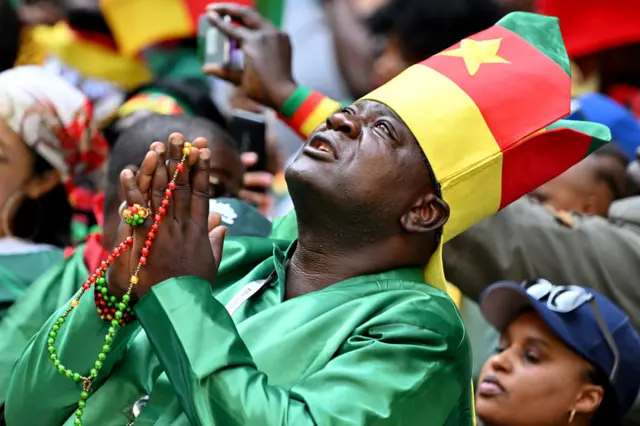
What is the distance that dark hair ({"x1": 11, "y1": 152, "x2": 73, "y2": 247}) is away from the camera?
12.0 ft

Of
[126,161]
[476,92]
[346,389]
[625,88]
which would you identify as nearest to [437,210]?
[476,92]

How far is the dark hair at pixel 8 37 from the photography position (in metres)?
4.50

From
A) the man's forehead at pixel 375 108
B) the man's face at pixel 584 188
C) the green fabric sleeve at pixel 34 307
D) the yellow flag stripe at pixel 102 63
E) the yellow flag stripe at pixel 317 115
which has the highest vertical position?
the man's forehead at pixel 375 108

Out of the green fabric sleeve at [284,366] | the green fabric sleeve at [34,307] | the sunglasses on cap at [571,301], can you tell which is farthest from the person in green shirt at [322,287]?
the sunglasses on cap at [571,301]

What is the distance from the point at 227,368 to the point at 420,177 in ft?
2.05

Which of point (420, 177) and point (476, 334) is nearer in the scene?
point (420, 177)

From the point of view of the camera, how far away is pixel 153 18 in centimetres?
518

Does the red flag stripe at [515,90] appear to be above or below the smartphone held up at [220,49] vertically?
above

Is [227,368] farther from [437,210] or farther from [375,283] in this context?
[437,210]

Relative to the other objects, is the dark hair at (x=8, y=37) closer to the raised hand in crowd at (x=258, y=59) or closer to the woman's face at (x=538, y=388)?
the raised hand in crowd at (x=258, y=59)

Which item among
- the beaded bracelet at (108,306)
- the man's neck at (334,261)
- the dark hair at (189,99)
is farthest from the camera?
the dark hair at (189,99)

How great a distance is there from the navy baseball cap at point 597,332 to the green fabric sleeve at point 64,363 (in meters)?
1.34

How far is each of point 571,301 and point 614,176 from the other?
1091 mm

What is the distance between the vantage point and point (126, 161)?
135 inches
